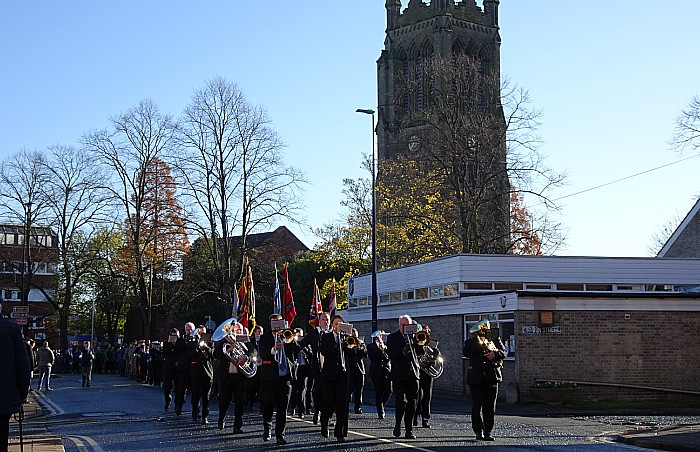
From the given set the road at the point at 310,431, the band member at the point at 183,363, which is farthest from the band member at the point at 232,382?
the band member at the point at 183,363

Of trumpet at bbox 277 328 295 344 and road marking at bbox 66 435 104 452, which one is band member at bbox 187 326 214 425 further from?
trumpet at bbox 277 328 295 344

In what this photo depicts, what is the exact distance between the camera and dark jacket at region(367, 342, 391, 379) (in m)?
20.5

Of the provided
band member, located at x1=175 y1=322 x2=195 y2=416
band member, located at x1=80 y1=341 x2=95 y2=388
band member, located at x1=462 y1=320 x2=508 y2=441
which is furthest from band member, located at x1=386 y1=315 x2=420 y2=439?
band member, located at x1=80 y1=341 x2=95 y2=388

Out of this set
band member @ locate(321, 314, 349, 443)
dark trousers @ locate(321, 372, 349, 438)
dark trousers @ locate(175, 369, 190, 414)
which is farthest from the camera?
dark trousers @ locate(175, 369, 190, 414)

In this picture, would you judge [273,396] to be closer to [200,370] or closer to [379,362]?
[200,370]

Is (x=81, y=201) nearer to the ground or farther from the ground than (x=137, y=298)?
farther from the ground

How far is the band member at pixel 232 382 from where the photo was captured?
648 inches

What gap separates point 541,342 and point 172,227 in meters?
29.2

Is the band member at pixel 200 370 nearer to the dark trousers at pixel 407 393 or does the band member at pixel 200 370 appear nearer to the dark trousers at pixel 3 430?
the dark trousers at pixel 407 393

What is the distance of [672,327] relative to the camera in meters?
27.3

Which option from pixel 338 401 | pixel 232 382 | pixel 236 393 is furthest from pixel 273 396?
pixel 232 382

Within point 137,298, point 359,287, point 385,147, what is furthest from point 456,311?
point 385,147

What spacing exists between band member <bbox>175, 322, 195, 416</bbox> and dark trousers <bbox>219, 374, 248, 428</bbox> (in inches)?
115

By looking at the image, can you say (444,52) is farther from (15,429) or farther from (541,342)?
(15,429)
